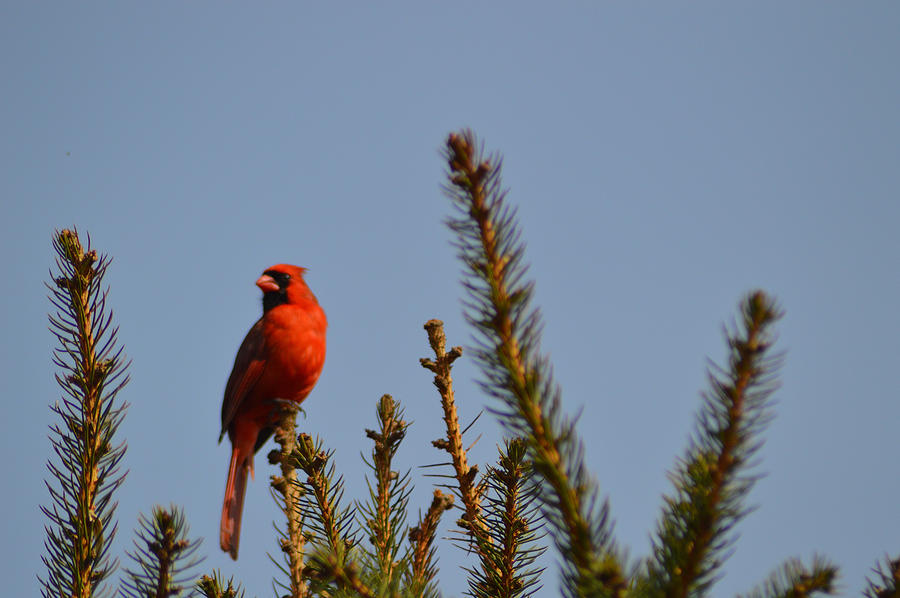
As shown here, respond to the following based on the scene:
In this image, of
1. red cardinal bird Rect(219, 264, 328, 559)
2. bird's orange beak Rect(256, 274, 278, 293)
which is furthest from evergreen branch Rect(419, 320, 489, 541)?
bird's orange beak Rect(256, 274, 278, 293)

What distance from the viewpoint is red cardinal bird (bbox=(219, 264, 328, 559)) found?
15.6ft

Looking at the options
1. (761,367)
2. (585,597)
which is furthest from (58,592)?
(761,367)

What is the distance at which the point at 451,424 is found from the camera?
8.38 feet

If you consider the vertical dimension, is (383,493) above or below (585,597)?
above

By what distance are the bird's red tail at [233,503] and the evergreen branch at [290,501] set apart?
224cm

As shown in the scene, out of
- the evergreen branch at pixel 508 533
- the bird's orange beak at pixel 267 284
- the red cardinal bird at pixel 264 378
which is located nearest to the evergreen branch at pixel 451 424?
the evergreen branch at pixel 508 533

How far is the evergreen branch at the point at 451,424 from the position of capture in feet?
8.13

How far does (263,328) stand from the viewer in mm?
4953

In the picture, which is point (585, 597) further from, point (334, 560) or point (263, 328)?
point (263, 328)

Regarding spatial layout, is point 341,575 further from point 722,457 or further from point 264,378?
point 264,378

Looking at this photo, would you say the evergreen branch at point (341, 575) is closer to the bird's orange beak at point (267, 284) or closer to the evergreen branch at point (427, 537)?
the evergreen branch at point (427, 537)

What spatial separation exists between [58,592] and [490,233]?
5.56 feet

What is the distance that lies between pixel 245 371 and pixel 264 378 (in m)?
0.16

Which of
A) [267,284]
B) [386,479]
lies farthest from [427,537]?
[267,284]
